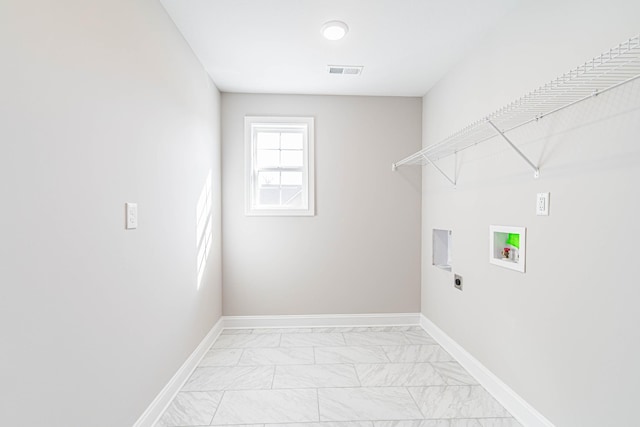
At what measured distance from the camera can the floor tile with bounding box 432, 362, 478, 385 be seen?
2.23 m

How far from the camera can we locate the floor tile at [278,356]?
254 centimetres

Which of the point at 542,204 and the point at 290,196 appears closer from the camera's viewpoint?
the point at 542,204

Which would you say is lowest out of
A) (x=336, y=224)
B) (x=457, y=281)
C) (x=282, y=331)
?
(x=282, y=331)

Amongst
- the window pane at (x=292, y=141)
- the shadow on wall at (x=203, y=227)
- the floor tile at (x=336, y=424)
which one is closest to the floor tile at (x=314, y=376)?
the floor tile at (x=336, y=424)

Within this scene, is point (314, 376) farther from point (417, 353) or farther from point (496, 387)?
point (496, 387)

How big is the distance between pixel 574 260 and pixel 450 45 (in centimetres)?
168

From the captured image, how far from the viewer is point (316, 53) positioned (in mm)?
2477

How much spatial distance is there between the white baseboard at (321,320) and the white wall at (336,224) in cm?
6

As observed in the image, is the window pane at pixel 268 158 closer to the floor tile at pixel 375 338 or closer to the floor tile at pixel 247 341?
the floor tile at pixel 247 341

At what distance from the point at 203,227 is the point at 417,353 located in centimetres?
205

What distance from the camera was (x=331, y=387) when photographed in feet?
7.11

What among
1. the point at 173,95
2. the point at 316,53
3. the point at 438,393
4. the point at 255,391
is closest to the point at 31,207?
the point at 173,95

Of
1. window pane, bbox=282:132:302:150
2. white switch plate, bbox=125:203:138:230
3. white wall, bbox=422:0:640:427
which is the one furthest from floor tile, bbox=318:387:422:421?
window pane, bbox=282:132:302:150

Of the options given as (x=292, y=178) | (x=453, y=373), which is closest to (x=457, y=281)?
(x=453, y=373)
